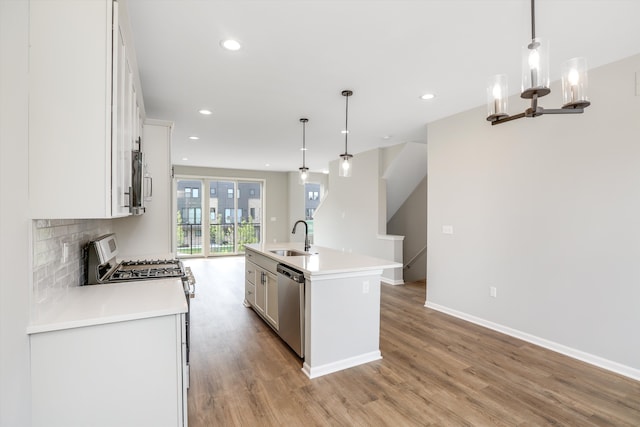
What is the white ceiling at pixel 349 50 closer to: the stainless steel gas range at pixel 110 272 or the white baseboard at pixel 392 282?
the stainless steel gas range at pixel 110 272

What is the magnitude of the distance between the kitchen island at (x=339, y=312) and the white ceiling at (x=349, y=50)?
1.76m

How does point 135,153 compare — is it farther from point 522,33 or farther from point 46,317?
point 522,33

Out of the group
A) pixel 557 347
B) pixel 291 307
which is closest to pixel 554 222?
pixel 557 347

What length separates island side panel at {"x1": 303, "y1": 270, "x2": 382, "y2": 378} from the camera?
8.54 ft

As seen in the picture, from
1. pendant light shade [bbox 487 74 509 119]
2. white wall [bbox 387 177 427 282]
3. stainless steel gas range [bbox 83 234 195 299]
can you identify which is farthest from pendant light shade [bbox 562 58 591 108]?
white wall [bbox 387 177 427 282]

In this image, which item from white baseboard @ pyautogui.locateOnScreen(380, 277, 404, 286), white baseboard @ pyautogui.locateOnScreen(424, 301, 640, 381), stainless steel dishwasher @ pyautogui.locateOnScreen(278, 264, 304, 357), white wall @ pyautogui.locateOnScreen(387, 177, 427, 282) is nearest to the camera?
white baseboard @ pyautogui.locateOnScreen(424, 301, 640, 381)

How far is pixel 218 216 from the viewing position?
9.09m

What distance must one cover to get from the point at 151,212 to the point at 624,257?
4448 mm

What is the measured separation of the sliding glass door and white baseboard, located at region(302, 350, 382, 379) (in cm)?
706

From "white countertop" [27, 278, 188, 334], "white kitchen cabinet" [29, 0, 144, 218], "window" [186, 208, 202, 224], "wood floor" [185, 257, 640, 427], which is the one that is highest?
"white kitchen cabinet" [29, 0, 144, 218]

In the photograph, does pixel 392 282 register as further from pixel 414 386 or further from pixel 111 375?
pixel 111 375

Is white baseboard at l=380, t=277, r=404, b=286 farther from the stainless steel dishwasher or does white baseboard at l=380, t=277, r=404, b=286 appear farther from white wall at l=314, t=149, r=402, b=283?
the stainless steel dishwasher

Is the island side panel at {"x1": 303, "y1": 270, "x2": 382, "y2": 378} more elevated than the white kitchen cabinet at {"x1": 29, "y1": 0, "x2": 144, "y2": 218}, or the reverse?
the white kitchen cabinet at {"x1": 29, "y1": 0, "x2": 144, "y2": 218}

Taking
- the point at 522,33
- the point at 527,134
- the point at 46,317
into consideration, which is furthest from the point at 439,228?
the point at 46,317
